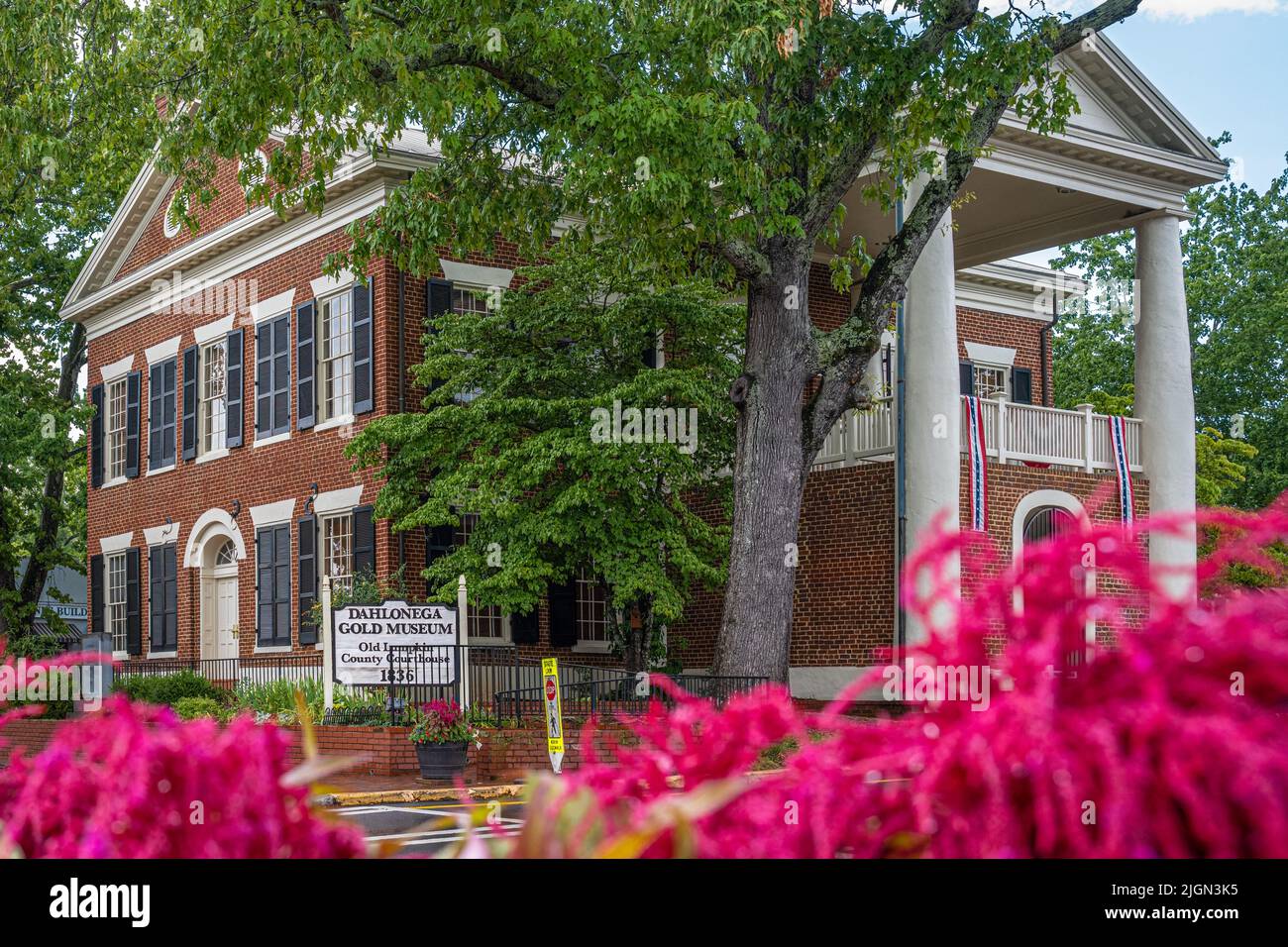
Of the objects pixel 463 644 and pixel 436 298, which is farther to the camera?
pixel 436 298

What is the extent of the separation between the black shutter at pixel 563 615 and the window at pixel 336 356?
4.83m

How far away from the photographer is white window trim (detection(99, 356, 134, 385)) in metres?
34.9

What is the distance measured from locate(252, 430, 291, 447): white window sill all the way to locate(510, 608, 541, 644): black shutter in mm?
5756

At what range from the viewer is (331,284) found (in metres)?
28.0

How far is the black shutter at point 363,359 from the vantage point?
26.8 m

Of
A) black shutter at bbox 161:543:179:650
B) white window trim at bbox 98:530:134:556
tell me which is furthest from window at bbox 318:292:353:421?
white window trim at bbox 98:530:134:556

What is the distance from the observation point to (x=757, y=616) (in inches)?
824

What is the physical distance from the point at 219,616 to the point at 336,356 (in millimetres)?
6934

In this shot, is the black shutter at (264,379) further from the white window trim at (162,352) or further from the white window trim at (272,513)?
the white window trim at (162,352)

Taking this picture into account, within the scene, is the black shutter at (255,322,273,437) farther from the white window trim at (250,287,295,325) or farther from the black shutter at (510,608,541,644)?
the black shutter at (510,608,541,644)

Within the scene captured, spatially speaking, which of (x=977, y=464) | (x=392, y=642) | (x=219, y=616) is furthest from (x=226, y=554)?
(x=977, y=464)

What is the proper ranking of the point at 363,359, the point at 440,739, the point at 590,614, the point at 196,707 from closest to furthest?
the point at 440,739 → the point at 196,707 → the point at 363,359 → the point at 590,614

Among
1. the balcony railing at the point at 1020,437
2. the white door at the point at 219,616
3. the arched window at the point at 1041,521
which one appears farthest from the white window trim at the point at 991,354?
the white door at the point at 219,616

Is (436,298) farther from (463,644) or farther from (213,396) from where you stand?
(213,396)
